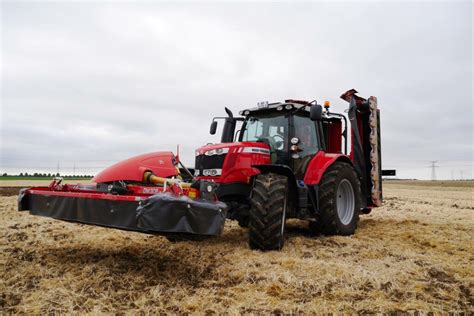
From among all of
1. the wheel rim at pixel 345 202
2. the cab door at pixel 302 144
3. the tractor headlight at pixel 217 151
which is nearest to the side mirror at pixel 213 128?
the tractor headlight at pixel 217 151

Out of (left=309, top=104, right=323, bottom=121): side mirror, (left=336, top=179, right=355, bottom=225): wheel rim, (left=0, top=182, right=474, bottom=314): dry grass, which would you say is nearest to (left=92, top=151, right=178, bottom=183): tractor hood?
(left=0, top=182, right=474, bottom=314): dry grass

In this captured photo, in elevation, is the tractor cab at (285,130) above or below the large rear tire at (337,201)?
above

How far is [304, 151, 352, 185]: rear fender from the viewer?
6.49 metres

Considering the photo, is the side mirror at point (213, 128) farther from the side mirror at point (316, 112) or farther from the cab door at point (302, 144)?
the side mirror at point (316, 112)

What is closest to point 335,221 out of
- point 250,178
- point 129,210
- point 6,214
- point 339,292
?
point 250,178

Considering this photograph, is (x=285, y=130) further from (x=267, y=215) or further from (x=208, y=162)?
(x=267, y=215)

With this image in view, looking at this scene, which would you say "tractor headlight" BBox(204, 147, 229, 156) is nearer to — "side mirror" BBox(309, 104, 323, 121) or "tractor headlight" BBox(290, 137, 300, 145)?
"tractor headlight" BBox(290, 137, 300, 145)

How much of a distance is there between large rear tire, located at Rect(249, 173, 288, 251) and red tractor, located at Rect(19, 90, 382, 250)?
13mm

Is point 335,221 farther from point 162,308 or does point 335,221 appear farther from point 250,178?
point 162,308

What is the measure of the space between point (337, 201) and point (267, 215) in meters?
2.34

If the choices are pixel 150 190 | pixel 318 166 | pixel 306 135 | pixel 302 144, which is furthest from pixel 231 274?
pixel 306 135

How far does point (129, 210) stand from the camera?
4191mm

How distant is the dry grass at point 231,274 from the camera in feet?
11.7

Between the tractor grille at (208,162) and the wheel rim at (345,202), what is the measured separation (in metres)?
2.43
